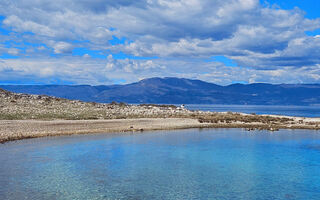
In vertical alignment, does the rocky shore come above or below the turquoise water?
above

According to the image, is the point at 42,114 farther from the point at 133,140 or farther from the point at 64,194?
the point at 64,194

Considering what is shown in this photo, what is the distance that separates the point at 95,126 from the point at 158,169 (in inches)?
1087

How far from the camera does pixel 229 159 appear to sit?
95.7ft

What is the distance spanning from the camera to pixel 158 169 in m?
24.8

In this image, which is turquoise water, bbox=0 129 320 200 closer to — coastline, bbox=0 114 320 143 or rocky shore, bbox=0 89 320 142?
coastline, bbox=0 114 320 143

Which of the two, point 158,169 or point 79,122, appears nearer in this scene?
point 158,169

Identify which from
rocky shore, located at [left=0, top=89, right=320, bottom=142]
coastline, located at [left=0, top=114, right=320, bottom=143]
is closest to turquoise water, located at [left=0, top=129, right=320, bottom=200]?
coastline, located at [left=0, top=114, right=320, bottom=143]

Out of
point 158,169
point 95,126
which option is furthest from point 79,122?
point 158,169

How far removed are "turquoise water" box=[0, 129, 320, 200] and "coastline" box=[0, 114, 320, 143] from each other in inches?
157

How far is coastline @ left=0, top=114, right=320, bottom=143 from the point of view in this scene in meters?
41.6

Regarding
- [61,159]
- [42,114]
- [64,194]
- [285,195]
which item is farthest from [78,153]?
[42,114]

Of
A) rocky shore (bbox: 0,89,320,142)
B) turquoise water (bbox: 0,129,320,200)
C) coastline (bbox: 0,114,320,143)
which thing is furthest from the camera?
rocky shore (bbox: 0,89,320,142)

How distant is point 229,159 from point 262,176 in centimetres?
619

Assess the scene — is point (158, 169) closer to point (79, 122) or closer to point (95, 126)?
point (95, 126)
